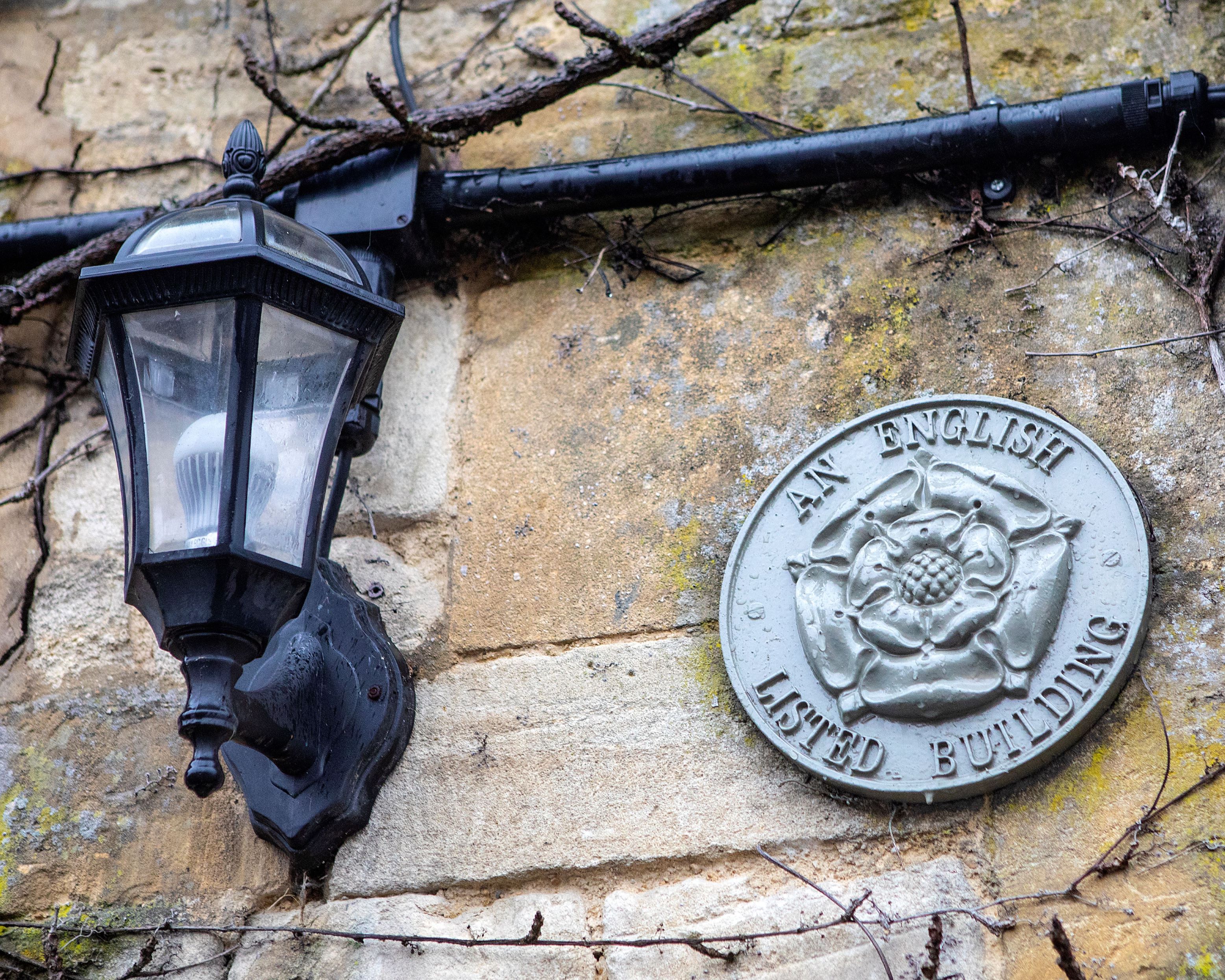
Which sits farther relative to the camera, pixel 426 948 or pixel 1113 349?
pixel 1113 349

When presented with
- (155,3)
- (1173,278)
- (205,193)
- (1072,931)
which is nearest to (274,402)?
(205,193)

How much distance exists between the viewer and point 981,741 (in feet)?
5.65

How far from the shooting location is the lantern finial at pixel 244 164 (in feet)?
6.07

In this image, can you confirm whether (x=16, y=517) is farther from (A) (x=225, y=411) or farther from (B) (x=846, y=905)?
(B) (x=846, y=905)

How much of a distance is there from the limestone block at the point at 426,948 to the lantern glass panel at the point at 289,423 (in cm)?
66

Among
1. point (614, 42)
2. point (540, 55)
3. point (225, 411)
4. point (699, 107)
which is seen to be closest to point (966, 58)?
point (699, 107)

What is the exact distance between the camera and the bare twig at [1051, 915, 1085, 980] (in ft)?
4.77

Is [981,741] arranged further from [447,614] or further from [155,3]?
[155,3]

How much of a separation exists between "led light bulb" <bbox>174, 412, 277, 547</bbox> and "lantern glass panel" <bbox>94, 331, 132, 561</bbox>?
0.08 m

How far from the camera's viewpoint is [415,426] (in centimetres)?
232

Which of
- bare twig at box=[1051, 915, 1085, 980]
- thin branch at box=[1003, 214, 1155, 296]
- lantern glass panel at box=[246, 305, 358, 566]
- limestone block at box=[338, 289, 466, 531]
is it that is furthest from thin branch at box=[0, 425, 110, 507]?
bare twig at box=[1051, 915, 1085, 980]

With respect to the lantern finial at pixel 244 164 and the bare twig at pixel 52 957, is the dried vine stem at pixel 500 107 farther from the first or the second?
the bare twig at pixel 52 957

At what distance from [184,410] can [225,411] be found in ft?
0.22

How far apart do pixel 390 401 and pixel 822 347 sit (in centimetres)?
82
